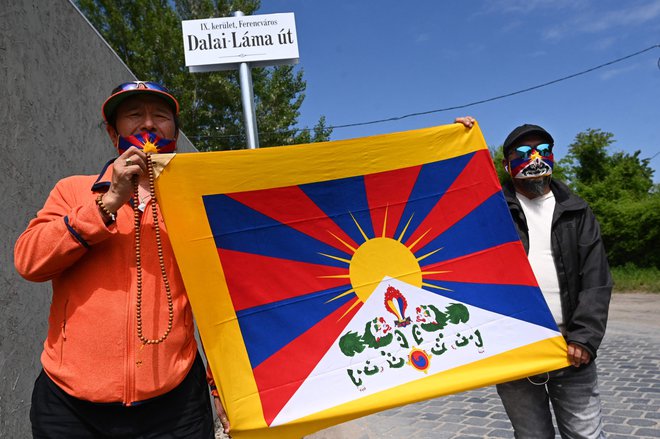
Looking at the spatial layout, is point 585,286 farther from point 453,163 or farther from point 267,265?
point 267,265

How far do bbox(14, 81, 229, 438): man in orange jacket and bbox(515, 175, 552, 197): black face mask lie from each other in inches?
78.4

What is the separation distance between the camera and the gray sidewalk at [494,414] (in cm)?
429

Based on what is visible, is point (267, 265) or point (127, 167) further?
point (267, 265)

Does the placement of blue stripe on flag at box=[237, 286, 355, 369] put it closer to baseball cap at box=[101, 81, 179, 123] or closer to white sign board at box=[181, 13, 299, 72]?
baseball cap at box=[101, 81, 179, 123]

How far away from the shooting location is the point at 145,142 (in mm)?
2141

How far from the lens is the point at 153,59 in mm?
16625

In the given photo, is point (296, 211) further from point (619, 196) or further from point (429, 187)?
point (619, 196)

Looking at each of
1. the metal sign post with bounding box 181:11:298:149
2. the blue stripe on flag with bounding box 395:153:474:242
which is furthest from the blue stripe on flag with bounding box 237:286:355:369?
the metal sign post with bounding box 181:11:298:149

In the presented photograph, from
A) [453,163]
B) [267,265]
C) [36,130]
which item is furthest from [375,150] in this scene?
[36,130]

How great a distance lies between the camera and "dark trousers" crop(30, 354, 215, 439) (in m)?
1.82

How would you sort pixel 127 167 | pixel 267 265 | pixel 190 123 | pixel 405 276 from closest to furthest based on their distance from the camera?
1. pixel 127 167
2. pixel 267 265
3. pixel 405 276
4. pixel 190 123

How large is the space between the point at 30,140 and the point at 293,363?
1983 mm

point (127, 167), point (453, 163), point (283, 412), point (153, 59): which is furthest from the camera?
point (153, 59)

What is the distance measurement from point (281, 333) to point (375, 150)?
1126 millimetres
